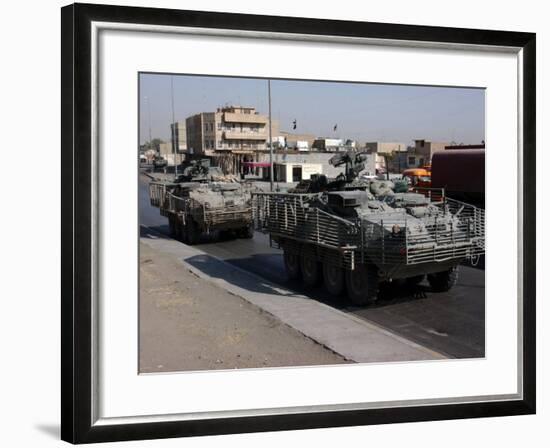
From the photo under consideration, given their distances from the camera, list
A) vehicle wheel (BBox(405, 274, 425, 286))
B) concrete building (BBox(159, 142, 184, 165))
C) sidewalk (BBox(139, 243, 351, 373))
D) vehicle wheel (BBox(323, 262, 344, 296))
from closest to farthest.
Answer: sidewalk (BBox(139, 243, 351, 373))
concrete building (BBox(159, 142, 184, 165))
vehicle wheel (BBox(323, 262, 344, 296))
vehicle wheel (BBox(405, 274, 425, 286))

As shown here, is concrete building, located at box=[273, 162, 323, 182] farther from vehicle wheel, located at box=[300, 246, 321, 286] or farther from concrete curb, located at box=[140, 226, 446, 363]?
concrete curb, located at box=[140, 226, 446, 363]

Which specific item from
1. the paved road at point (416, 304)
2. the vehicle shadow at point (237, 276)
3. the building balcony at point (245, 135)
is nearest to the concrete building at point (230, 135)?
the building balcony at point (245, 135)

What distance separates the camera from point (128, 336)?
688cm

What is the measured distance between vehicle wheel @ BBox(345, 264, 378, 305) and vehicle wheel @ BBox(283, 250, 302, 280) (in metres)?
0.65

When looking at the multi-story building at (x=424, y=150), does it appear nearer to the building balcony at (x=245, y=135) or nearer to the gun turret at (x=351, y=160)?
the gun turret at (x=351, y=160)

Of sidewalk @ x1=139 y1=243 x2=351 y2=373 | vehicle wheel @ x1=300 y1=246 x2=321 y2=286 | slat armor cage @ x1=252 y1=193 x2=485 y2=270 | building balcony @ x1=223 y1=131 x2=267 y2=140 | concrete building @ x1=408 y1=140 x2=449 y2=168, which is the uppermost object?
building balcony @ x1=223 y1=131 x2=267 y2=140

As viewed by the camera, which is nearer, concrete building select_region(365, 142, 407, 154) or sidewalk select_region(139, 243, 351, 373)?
sidewalk select_region(139, 243, 351, 373)

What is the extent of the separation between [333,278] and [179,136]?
2913 mm

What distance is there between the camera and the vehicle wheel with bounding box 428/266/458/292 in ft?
28.4

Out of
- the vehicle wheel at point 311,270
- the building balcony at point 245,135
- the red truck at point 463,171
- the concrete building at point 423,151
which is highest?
the building balcony at point 245,135

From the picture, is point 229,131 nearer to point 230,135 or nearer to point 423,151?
point 230,135

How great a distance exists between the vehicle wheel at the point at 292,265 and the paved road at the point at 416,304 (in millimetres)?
79

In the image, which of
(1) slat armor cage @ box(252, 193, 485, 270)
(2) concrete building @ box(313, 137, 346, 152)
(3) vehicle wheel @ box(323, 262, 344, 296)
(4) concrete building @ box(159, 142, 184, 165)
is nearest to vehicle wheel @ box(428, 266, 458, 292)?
(1) slat armor cage @ box(252, 193, 485, 270)

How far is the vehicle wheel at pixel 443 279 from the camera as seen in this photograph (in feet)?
28.4
